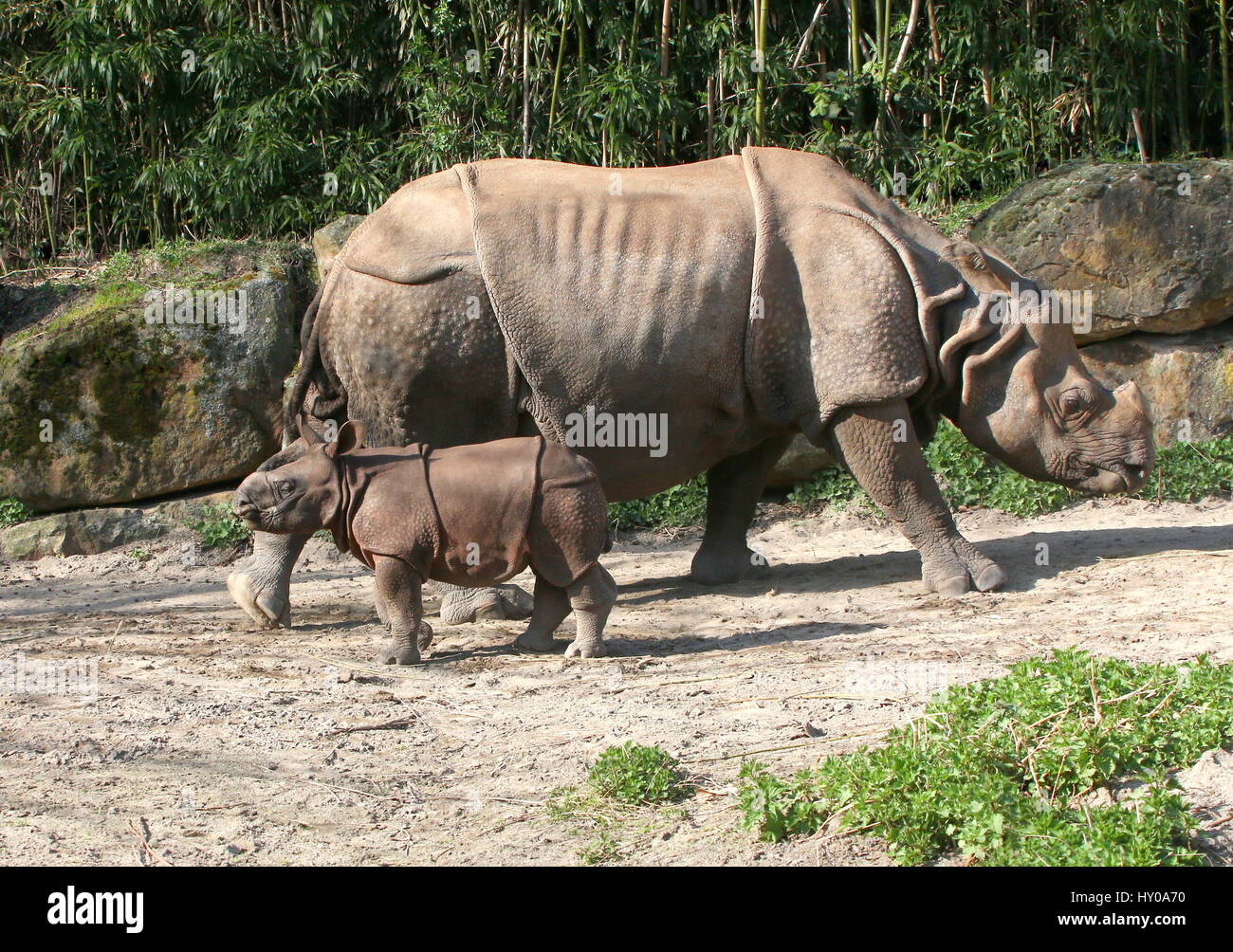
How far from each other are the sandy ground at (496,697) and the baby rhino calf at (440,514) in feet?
1.15

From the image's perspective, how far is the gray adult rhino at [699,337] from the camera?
620cm

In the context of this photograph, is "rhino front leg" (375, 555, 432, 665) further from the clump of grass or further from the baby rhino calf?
the clump of grass

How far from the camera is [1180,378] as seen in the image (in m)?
8.89

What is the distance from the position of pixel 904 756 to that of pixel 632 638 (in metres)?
2.42

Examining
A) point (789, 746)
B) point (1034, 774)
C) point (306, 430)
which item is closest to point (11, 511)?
point (306, 430)

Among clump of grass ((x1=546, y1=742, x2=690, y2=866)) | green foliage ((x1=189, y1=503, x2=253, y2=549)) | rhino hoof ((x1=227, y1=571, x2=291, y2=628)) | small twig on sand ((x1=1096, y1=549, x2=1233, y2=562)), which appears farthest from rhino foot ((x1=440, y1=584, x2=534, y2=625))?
small twig on sand ((x1=1096, y1=549, x2=1233, y2=562))

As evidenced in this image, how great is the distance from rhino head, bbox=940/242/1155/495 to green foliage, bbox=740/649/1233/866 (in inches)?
95.8

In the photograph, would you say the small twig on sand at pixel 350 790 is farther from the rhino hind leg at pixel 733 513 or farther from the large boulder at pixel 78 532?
the large boulder at pixel 78 532

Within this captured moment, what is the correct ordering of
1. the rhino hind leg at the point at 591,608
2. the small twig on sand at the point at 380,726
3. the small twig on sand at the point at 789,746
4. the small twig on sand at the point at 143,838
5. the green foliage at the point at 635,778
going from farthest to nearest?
1. the rhino hind leg at the point at 591,608
2. the small twig on sand at the point at 380,726
3. the small twig on sand at the point at 789,746
4. the green foliage at the point at 635,778
5. the small twig on sand at the point at 143,838

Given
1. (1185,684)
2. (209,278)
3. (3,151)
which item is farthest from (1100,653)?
(3,151)

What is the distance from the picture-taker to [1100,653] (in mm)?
5230

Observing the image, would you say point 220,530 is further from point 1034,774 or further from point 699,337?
point 1034,774

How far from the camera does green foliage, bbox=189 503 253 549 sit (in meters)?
8.34

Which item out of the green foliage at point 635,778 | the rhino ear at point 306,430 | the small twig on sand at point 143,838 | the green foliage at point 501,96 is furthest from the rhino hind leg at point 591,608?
the green foliage at point 501,96
